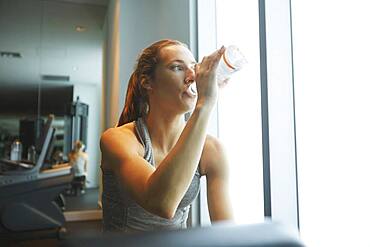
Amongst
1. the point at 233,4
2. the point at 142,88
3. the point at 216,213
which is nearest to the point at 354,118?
the point at 216,213

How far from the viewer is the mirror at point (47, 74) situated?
13.0 ft

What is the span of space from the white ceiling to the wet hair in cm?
324

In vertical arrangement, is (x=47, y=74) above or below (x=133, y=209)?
above

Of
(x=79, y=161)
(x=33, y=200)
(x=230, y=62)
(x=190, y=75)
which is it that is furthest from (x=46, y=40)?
(x=230, y=62)

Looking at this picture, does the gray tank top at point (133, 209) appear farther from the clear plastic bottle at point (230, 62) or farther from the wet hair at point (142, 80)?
the clear plastic bottle at point (230, 62)

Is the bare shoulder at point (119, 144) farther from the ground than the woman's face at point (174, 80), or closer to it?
closer to it

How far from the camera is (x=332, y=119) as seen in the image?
3.86ft

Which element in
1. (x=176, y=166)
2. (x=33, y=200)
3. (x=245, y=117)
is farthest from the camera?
(x=33, y=200)

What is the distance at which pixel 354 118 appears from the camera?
3.52 ft

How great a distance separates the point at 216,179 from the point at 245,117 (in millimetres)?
791

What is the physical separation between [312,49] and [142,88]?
2.25 ft

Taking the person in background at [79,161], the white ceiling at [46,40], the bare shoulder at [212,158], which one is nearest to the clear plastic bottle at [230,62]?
the bare shoulder at [212,158]

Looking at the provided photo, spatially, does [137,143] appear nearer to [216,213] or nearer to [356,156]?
[216,213]

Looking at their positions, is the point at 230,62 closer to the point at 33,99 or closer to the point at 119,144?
the point at 119,144
